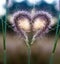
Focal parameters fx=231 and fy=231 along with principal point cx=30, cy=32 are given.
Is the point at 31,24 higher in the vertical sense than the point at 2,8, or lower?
lower

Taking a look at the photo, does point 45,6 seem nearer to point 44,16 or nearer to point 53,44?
point 44,16

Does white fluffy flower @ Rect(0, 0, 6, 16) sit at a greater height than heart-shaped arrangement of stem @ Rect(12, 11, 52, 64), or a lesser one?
greater

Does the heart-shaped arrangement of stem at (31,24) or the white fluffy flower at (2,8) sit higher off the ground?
the white fluffy flower at (2,8)

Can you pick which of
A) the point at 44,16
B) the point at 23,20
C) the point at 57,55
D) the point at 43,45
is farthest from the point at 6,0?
the point at 57,55

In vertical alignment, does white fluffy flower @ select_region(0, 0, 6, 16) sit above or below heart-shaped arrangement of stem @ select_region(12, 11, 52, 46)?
above

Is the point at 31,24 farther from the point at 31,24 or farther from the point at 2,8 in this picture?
the point at 2,8

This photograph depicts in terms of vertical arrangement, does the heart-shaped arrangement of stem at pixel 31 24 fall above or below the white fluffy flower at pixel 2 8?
below

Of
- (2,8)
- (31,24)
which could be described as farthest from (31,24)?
(2,8)

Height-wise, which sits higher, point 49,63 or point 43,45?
point 43,45

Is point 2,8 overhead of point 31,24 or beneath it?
overhead

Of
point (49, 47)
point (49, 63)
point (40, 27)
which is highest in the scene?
point (40, 27)
